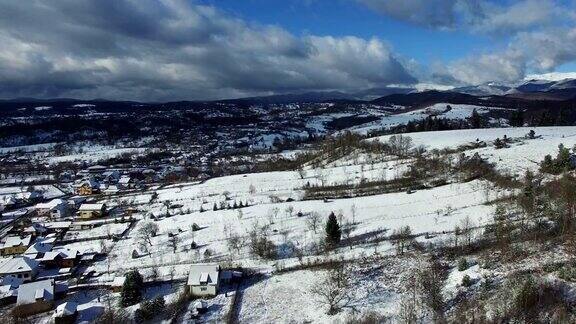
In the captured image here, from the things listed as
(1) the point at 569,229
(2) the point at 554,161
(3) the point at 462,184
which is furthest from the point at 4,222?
(2) the point at 554,161

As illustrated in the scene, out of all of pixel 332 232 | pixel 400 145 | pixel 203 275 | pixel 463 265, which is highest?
pixel 400 145

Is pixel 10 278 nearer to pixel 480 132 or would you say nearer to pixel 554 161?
pixel 554 161

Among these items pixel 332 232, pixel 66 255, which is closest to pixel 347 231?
pixel 332 232

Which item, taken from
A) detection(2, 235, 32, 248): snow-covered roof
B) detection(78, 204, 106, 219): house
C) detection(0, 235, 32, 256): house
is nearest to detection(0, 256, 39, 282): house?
detection(0, 235, 32, 256): house

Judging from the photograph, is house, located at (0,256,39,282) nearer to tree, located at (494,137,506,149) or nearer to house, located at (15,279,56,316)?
house, located at (15,279,56,316)

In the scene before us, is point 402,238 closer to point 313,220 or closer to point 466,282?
point 313,220

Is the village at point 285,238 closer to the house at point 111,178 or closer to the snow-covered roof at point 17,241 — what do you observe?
the snow-covered roof at point 17,241
